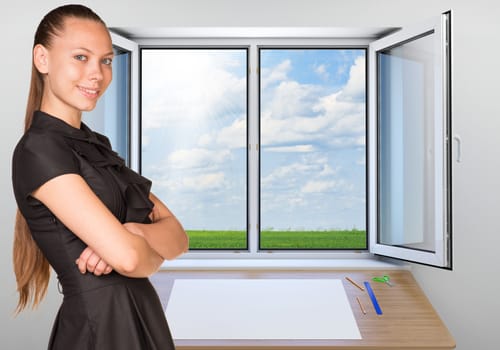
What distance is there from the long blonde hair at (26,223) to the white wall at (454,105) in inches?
69.1

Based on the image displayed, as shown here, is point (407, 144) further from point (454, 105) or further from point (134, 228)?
point (134, 228)

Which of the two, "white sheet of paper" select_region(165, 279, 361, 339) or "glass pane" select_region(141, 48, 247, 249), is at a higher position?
"glass pane" select_region(141, 48, 247, 249)

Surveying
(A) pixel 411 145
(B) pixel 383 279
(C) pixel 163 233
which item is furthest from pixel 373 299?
(C) pixel 163 233

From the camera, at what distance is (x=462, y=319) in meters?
2.93

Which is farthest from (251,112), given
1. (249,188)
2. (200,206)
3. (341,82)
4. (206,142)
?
(341,82)

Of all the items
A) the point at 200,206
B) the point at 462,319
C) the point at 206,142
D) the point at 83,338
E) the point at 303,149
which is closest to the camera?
the point at 83,338

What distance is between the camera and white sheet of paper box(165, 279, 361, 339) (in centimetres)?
228

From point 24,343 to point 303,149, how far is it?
10.6 ft

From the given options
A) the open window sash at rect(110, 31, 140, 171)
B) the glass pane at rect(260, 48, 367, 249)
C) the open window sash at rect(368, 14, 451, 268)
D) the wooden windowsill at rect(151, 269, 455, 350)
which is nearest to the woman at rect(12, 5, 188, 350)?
the wooden windowsill at rect(151, 269, 455, 350)

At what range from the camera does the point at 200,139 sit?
465 centimetres

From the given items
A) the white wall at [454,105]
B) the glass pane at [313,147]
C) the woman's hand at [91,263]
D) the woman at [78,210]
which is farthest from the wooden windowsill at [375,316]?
the glass pane at [313,147]

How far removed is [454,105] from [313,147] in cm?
272

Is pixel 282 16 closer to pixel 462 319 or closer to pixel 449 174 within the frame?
pixel 449 174

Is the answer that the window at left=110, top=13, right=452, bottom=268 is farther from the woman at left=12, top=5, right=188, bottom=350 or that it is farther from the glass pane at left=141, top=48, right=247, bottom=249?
the woman at left=12, top=5, right=188, bottom=350
